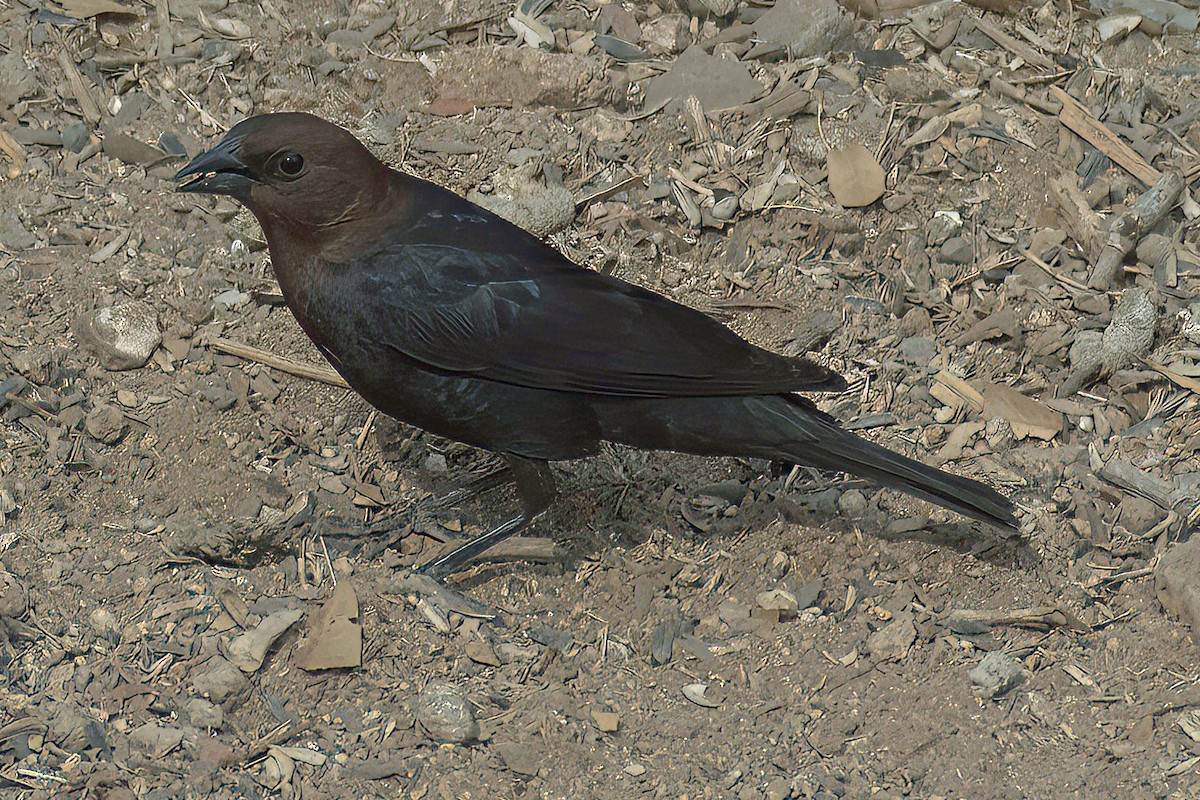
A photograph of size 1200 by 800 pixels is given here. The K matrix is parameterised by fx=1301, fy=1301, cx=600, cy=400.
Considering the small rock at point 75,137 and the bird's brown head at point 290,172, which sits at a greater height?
the bird's brown head at point 290,172

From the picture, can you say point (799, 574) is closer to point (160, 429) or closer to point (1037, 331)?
point (1037, 331)

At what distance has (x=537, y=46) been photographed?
5578mm

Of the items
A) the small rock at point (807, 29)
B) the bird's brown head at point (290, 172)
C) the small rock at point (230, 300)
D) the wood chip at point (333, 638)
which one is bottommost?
the wood chip at point (333, 638)

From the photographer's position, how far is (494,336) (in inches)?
156

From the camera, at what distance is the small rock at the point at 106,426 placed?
4.56 meters

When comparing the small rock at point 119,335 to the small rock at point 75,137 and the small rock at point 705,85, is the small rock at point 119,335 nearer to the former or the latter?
the small rock at point 75,137

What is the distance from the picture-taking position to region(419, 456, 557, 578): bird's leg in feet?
14.1

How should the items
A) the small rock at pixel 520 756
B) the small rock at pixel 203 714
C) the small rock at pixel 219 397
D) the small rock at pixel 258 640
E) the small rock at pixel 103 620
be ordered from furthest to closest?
1. the small rock at pixel 219 397
2. the small rock at pixel 103 620
3. the small rock at pixel 258 640
4. the small rock at pixel 203 714
5. the small rock at pixel 520 756

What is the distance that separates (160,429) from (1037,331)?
320 centimetres

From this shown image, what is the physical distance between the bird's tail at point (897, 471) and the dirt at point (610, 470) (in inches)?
9.8

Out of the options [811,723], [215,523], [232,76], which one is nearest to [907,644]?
[811,723]

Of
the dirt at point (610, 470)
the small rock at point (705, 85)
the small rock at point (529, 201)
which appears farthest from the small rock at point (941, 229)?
the small rock at point (529, 201)

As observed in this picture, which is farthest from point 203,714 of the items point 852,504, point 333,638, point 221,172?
point 852,504

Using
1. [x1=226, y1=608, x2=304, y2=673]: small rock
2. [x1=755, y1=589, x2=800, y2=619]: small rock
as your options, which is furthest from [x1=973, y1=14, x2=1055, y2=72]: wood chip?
[x1=226, y1=608, x2=304, y2=673]: small rock
